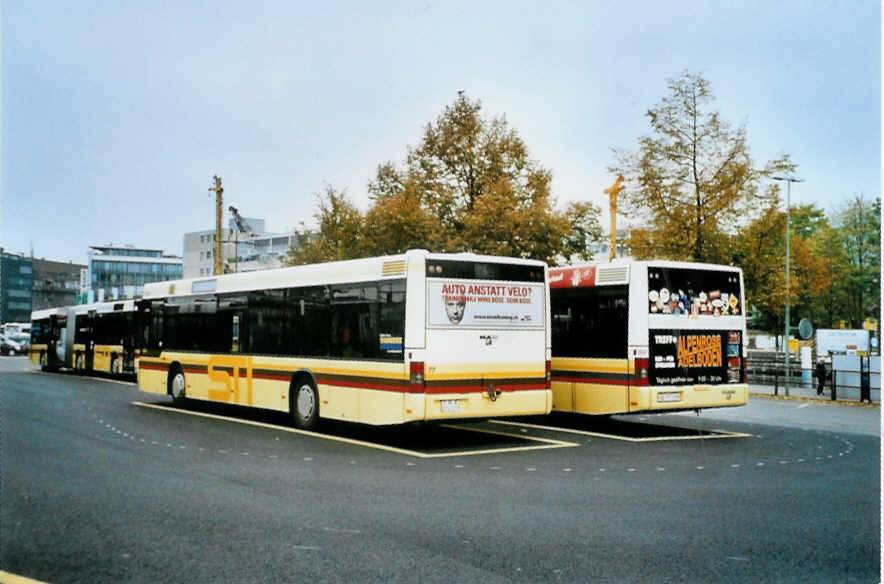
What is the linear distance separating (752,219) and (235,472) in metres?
25.8

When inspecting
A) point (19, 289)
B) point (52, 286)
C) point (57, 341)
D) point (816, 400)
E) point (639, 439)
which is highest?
point (52, 286)

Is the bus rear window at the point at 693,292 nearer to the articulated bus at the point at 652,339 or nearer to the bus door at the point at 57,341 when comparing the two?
the articulated bus at the point at 652,339

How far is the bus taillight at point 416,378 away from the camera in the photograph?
12898mm

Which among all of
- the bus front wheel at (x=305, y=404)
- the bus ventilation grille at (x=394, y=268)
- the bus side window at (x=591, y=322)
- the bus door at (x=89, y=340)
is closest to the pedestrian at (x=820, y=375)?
the bus side window at (x=591, y=322)

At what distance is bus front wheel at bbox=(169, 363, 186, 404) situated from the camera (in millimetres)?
19641

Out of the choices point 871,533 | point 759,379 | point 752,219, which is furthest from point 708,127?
point 871,533

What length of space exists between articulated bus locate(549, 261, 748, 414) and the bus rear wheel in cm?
819

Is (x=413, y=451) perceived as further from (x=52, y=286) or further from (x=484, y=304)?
(x=52, y=286)

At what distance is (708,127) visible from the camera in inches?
1273

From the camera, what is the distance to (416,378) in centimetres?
1292

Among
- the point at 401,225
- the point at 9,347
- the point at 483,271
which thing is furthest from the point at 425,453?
the point at 9,347

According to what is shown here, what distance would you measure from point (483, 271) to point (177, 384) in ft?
29.2

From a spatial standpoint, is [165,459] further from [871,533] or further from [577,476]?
[871,533]

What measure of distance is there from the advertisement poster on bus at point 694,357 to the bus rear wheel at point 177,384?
9.92 m
